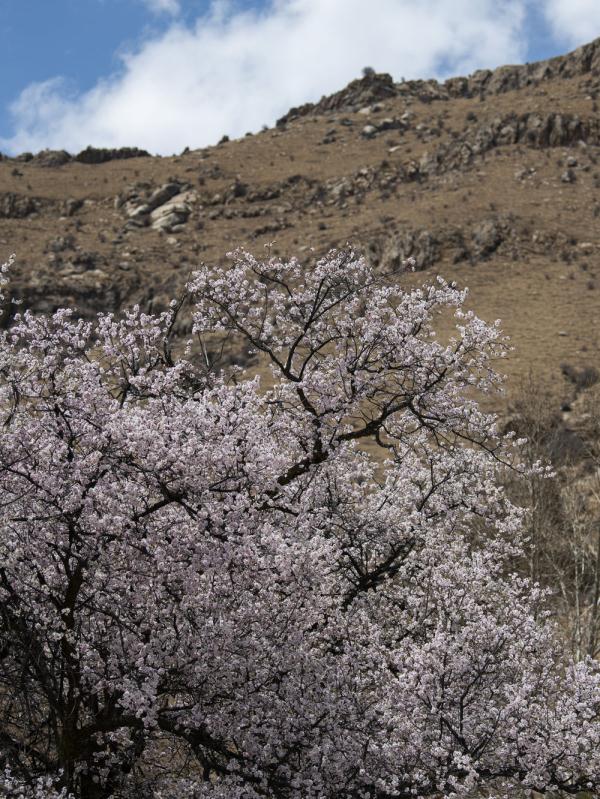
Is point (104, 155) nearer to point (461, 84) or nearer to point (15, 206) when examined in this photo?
point (15, 206)

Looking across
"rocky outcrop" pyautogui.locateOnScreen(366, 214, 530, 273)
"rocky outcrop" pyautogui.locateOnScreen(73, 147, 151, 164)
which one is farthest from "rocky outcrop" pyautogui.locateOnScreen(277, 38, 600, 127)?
"rocky outcrop" pyautogui.locateOnScreen(366, 214, 530, 273)

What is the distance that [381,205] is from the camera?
2736 inches

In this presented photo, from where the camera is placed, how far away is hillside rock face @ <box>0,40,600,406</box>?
5588cm

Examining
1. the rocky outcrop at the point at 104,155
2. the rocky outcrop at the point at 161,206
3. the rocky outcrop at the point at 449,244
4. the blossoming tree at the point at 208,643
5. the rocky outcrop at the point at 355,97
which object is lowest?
the blossoming tree at the point at 208,643

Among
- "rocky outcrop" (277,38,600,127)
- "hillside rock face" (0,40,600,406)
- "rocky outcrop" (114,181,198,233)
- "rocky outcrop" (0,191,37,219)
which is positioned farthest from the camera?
"rocky outcrop" (277,38,600,127)

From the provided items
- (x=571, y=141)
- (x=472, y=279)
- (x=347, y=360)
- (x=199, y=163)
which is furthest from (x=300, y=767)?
(x=199, y=163)

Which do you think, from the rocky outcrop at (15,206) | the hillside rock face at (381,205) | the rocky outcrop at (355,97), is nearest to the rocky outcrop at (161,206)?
the hillside rock face at (381,205)

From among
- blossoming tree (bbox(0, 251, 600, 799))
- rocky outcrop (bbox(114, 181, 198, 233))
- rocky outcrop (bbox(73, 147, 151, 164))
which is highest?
rocky outcrop (bbox(73, 147, 151, 164))

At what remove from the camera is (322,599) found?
33.0ft

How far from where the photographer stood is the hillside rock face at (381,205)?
55.9 metres

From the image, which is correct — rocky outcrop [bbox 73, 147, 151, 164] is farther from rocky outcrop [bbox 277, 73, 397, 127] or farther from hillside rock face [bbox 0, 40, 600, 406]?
rocky outcrop [bbox 277, 73, 397, 127]

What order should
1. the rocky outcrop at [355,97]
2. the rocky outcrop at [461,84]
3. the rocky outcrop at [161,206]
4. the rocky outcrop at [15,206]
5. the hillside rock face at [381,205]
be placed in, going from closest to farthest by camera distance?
the hillside rock face at [381,205] → the rocky outcrop at [161,206] → the rocky outcrop at [15,206] → the rocky outcrop at [461,84] → the rocky outcrop at [355,97]

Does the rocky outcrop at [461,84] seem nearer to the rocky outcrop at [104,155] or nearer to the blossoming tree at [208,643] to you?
the rocky outcrop at [104,155]

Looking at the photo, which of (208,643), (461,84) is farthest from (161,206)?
(208,643)
